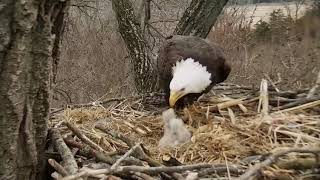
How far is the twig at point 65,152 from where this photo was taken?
1.75 metres

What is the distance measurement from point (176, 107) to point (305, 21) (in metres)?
0.95

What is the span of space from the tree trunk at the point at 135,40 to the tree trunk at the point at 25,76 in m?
3.41

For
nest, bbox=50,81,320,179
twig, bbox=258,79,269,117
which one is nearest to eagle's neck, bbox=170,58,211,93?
nest, bbox=50,81,320,179

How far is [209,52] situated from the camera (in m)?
3.29

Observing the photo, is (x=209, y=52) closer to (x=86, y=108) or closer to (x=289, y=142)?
(x=86, y=108)

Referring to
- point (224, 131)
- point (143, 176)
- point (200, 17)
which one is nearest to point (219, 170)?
point (143, 176)

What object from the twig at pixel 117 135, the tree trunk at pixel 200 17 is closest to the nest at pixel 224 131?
the twig at pixel 117 135

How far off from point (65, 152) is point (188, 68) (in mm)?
1349

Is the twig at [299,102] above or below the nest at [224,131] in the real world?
above

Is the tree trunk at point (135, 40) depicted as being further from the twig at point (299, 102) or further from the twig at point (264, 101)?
the twig at point (299, 102)

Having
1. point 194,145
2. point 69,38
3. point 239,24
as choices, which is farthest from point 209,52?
point 69,38

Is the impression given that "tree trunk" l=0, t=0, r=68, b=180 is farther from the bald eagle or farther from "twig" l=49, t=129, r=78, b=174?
the bald eagle

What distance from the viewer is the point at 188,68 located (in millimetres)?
3098

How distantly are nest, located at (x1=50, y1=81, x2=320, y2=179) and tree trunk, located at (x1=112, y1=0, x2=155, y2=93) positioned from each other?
2.09 metres
